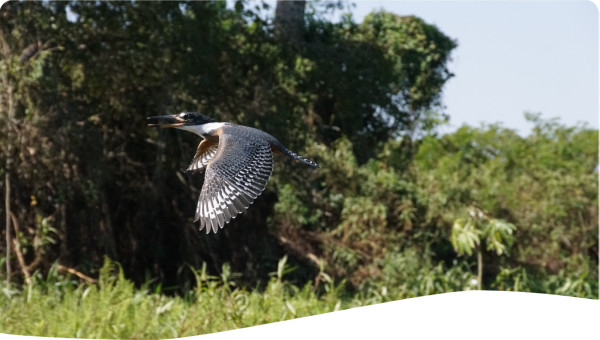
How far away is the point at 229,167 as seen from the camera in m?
2.64

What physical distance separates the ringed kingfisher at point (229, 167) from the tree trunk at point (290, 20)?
4.19 m

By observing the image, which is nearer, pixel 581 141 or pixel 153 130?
pixel 153 130

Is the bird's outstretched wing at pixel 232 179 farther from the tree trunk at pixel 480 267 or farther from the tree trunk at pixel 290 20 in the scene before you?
the tree trunk at pixel 480 267

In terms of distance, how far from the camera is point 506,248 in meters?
7.61

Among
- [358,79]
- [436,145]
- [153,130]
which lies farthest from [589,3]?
[153,130]

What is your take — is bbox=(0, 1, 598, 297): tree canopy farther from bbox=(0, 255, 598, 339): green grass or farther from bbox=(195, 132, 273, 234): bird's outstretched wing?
bbox=(195, 132, 273, 234): bird's outstretched wing

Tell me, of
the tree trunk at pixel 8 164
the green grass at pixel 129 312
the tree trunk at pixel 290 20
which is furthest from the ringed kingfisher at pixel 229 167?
the tree trunk at pixel 290 20

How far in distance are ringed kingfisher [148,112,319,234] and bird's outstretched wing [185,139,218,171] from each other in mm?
43

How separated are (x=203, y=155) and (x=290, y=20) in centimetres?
429

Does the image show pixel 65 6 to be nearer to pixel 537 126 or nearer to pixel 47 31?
pixel 47 31

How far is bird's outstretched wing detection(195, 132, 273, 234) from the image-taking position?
8.01ft

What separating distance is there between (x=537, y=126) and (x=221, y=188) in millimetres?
6324

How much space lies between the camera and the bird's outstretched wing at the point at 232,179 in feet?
8.01

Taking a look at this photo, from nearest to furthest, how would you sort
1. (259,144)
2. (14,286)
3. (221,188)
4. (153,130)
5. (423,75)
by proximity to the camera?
(221,188) < (259,144) < (14,286) < (153,130) < (423,75)
